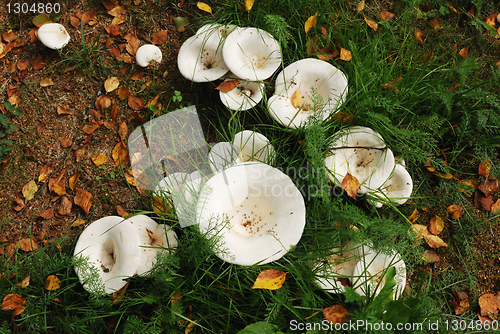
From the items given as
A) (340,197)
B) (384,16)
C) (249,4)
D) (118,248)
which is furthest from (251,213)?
(384,16)

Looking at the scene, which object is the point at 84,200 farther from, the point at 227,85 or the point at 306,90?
the point at 306,90

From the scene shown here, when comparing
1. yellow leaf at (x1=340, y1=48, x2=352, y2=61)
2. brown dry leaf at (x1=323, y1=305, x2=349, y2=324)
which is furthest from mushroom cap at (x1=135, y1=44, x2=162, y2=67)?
brown dry leaf at (x1=323, y1=305, x2=349, y2=324)

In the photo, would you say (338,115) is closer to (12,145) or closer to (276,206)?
(276,206)

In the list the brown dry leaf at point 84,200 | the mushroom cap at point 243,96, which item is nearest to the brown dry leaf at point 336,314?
the mushroom cap at point 243,96

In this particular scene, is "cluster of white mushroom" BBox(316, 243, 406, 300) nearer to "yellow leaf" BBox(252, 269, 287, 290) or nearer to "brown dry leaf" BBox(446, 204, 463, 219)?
"yellow leaf" BBox(252, 269, 287, 290)

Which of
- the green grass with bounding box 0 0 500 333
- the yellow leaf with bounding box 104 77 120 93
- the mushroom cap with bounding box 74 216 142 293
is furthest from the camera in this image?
the yellow leaf with bounding box 104 77 120 93

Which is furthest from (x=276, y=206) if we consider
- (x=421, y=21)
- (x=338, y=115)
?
(x=421, y=21)
